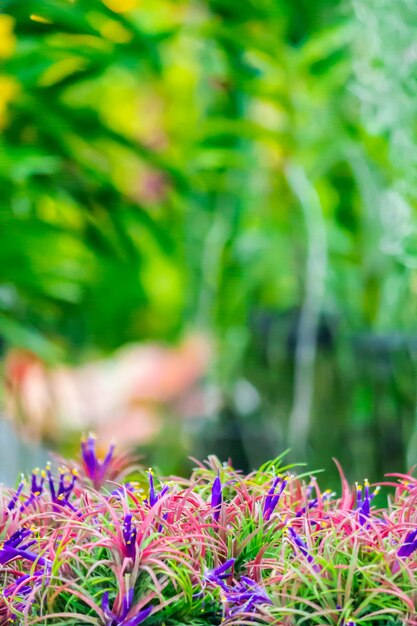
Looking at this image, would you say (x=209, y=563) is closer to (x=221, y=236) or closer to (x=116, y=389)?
(x=221, y=236)

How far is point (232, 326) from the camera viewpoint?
126cm

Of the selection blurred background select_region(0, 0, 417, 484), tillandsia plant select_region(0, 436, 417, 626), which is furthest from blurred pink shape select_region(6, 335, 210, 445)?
tillandsia plant select_region(0, 436, 417, 626)

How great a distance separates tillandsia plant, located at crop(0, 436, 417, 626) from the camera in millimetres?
275

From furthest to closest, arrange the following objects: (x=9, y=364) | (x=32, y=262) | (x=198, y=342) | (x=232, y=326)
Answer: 1. (x=198, y=342)
2. (x=232, y=326)
3. (x=9, y=364)
4. (x=32, y=262)

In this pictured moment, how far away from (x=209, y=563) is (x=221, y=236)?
37.3 inches

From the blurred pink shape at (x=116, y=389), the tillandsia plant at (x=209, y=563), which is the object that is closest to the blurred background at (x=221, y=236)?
the blurred pink shape at (x=116, y=389)

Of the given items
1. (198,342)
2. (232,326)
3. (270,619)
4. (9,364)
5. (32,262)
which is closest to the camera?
(270,619)

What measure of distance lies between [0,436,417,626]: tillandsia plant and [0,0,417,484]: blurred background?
370 millimetres

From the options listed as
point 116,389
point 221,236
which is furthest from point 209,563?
point 116,389

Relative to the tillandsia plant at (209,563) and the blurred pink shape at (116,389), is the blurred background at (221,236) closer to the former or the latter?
the blurred pink shape at (116,389)

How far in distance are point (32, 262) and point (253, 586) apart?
2.44ft

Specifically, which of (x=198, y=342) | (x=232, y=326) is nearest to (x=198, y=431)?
(x=232, y=326)

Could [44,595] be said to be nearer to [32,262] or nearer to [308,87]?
[32,262]

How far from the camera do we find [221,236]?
122 centimetres
